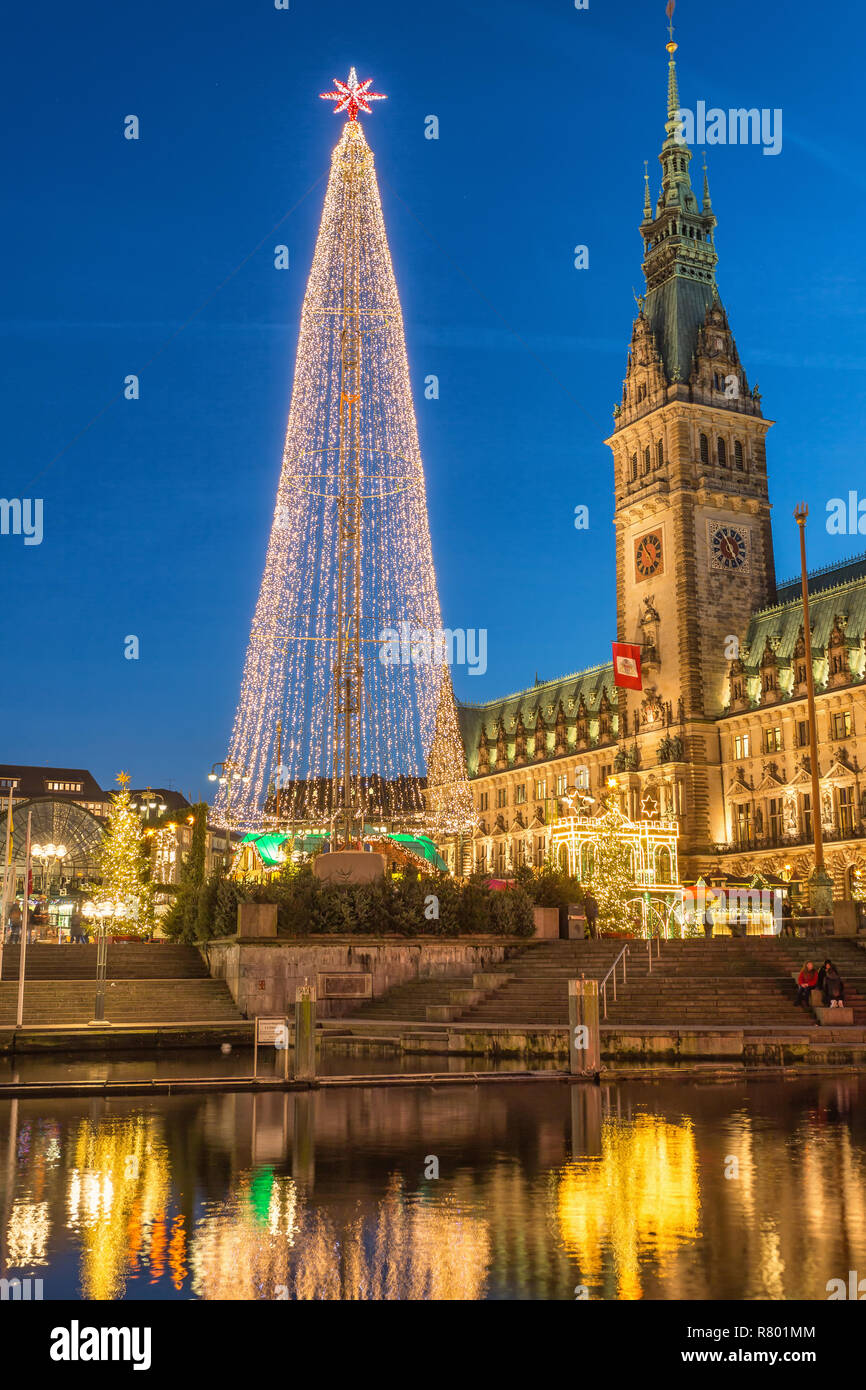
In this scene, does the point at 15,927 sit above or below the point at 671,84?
below

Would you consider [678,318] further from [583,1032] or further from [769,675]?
[583,1032]

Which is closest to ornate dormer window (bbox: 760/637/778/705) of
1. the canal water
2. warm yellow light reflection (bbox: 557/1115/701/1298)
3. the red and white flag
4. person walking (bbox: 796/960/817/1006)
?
the red and white flag

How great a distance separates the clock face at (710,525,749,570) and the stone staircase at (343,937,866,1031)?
6143 centimetres

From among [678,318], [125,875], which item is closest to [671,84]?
[678,318]

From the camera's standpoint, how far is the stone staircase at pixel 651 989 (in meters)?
38.2

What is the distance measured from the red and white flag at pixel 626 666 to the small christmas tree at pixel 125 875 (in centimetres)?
4154

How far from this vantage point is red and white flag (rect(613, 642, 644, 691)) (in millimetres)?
100188

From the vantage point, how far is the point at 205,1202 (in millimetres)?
14844

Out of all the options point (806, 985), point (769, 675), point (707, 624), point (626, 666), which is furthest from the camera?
point (707, 624)

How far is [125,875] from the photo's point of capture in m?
72.2

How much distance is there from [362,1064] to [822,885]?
81.2ft

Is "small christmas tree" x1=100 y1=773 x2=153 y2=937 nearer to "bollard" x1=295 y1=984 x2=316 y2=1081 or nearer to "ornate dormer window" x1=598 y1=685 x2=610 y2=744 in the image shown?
"bollard" x1=295 y1=984 x2=316 y2=1081

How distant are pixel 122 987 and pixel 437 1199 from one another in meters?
32.7

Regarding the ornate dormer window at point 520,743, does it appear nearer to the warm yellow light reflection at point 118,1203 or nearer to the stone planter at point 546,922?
the stone planter at point 546,922
